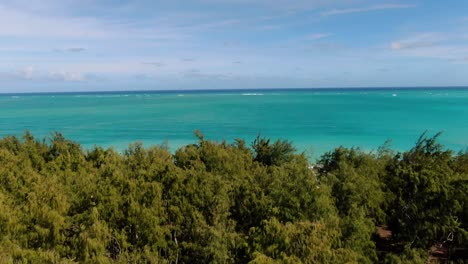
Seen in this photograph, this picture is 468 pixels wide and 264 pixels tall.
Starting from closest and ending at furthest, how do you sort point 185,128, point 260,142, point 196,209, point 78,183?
point 196,209
point 78,183
point 260,142
point 185,128

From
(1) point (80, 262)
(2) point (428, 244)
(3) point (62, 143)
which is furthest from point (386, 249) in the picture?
(3) point (62, 143)

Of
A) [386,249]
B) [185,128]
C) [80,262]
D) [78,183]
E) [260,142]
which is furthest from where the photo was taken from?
[185,128]

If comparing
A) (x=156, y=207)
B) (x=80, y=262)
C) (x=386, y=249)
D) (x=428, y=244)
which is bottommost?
(x=386, y=249)

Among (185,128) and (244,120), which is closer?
(185,128)

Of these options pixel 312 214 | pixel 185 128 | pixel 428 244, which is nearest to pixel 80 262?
pixel 312 214

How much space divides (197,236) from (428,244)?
15.7 meters

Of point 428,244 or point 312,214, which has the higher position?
point 312,214

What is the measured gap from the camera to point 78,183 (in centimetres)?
2430

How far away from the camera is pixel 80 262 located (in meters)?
17.0

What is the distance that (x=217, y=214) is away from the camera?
21.4 m

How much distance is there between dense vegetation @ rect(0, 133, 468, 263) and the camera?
57.5 ft

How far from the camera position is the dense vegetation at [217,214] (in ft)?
57.5

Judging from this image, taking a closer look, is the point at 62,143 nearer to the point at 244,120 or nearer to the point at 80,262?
the point at 80,262

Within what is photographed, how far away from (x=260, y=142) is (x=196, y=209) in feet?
68.3
